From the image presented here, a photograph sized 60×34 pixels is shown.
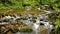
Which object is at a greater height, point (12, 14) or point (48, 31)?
point (12, 14)

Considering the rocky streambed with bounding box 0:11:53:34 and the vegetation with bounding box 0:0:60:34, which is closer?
the rocky streambed with bounding box 0:11:53:34

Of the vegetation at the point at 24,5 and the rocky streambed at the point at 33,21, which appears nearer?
the rocky streambed at the point at 33,21

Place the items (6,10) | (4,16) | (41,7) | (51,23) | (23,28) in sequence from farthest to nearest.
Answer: (41,7) → (6,10) → (4,16) → (51,23) → (23,28)

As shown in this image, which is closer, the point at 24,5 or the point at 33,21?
the point at 33,21

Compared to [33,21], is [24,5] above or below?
above

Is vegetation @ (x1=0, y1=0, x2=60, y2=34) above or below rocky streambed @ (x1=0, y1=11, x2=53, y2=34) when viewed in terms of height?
above

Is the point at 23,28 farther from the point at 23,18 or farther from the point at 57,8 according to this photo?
the point at 57,8

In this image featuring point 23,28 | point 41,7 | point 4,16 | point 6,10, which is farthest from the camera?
point 41,7

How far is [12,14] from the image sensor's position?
6.21 meters

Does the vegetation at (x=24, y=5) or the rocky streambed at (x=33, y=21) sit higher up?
the vegetation at (x=24, y=5)

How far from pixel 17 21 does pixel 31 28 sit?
0.66 meters

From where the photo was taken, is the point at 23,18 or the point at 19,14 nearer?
the point at 23,18

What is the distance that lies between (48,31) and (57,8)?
197 centimetres

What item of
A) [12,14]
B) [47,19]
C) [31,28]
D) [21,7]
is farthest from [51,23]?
[21,7]
